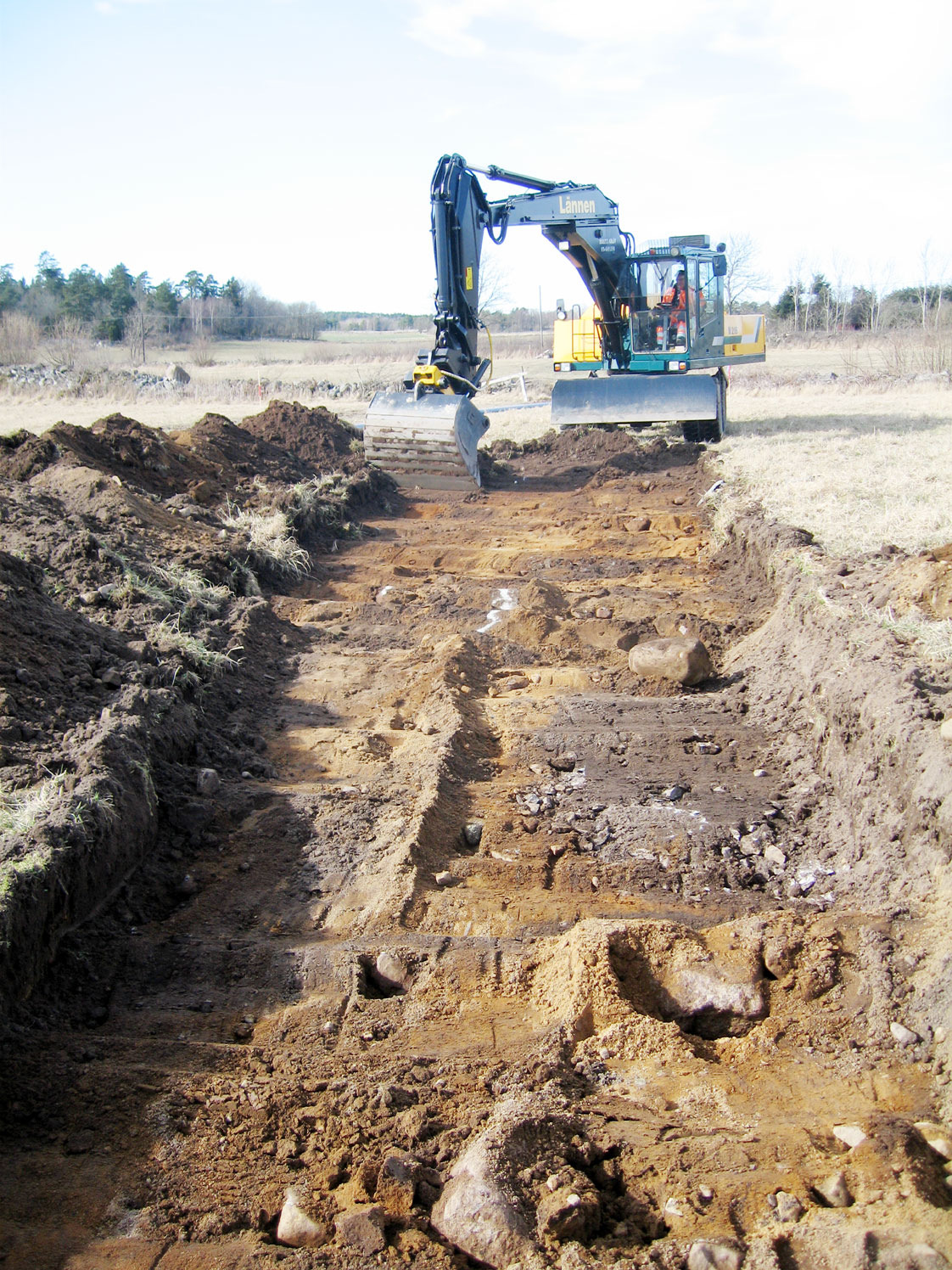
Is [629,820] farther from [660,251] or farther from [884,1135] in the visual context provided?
[660,251]

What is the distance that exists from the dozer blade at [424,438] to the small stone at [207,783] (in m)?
8.87

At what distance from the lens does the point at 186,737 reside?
536 cm

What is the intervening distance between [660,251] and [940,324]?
72.9ft

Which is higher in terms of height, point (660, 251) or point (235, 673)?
point (660, 251)

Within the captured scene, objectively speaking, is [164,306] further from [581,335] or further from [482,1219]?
[482,1219]

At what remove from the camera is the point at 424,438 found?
13.4 m

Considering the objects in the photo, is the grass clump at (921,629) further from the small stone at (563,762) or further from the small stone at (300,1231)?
the small stone at (300,1231)

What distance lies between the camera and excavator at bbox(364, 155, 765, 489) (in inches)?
524

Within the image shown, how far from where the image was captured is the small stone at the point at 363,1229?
2350mm

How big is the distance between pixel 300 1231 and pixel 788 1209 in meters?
1.27

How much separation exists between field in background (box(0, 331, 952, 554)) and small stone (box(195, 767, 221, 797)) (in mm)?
5428

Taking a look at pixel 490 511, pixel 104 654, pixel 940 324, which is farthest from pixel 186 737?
pixel 940 324

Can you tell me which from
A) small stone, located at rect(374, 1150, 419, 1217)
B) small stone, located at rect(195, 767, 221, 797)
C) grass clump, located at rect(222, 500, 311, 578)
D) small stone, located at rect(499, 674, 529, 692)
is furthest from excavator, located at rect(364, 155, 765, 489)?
small stone, located at rect(374, 1150, 419, 1217)

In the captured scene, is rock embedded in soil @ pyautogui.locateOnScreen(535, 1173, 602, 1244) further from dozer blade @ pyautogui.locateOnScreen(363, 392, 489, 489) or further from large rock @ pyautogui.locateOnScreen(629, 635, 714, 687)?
dozer blade @ pyautogui.locateOnScreen(363, 392, 489, 489)
